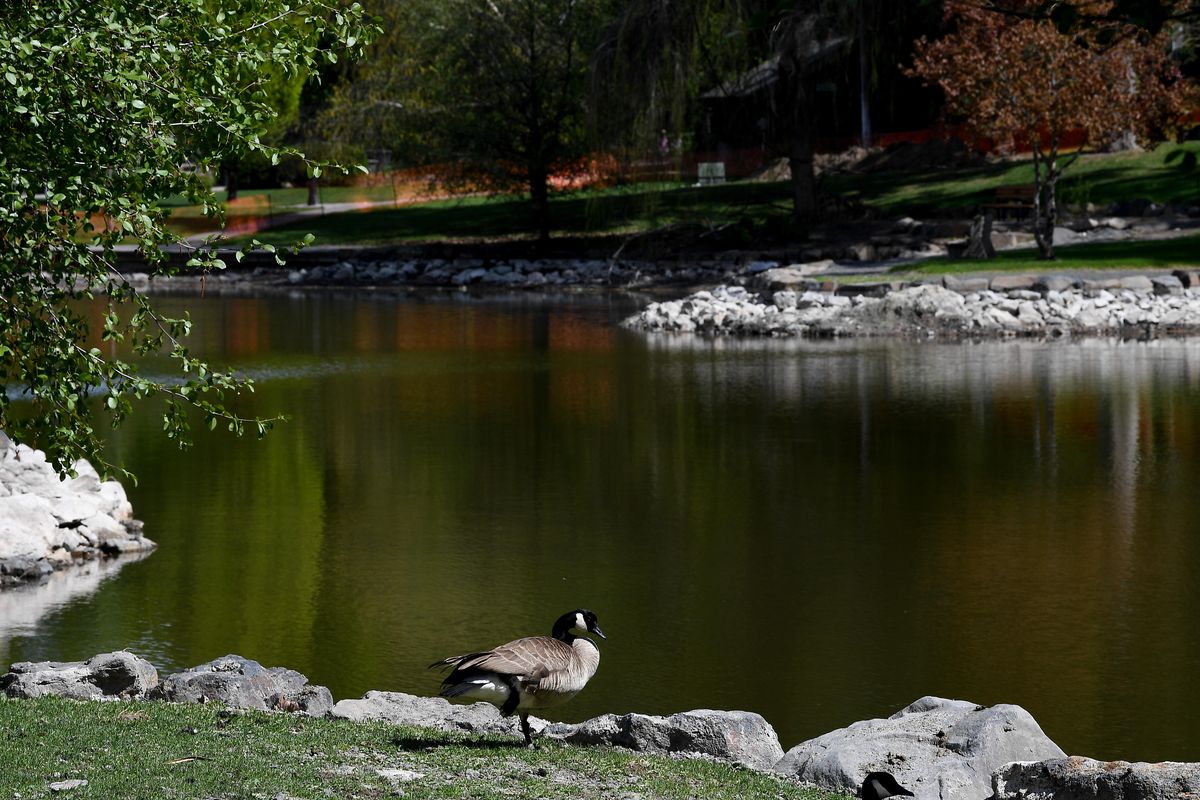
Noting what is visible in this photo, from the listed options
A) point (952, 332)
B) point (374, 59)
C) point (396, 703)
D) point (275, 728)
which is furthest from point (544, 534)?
point (374, 59)

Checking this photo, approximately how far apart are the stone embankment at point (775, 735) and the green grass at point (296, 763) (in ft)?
0.92

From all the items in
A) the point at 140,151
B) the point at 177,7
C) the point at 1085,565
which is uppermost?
the point at 177,7

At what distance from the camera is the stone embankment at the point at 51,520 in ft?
47.1

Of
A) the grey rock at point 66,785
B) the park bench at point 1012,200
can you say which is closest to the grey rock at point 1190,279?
the park bench at point 1012,200

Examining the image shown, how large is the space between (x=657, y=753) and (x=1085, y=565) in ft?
23.0

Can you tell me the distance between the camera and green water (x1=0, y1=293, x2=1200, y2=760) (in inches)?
450

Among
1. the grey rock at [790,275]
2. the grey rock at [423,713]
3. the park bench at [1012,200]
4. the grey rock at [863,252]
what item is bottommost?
the grey rock at [423,713]

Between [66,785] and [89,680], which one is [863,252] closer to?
[89,680]

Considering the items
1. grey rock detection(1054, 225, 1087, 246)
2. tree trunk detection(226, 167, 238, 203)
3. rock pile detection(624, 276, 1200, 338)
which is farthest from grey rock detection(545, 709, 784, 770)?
tree trunk detection(226, 167, 238, 203)

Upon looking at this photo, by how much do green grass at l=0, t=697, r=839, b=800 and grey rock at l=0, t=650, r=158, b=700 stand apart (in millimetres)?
621

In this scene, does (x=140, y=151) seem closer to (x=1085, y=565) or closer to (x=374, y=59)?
(x=1085, y=565)

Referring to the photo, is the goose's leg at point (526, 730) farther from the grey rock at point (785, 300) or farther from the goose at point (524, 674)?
the grey rock at point (785, 300)

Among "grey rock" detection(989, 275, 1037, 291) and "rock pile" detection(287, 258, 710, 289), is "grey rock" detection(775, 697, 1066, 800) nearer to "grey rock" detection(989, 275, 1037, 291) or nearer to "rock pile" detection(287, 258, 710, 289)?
"grey rock" detection(989, 275, 1037, 291)

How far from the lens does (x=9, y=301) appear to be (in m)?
8.68
